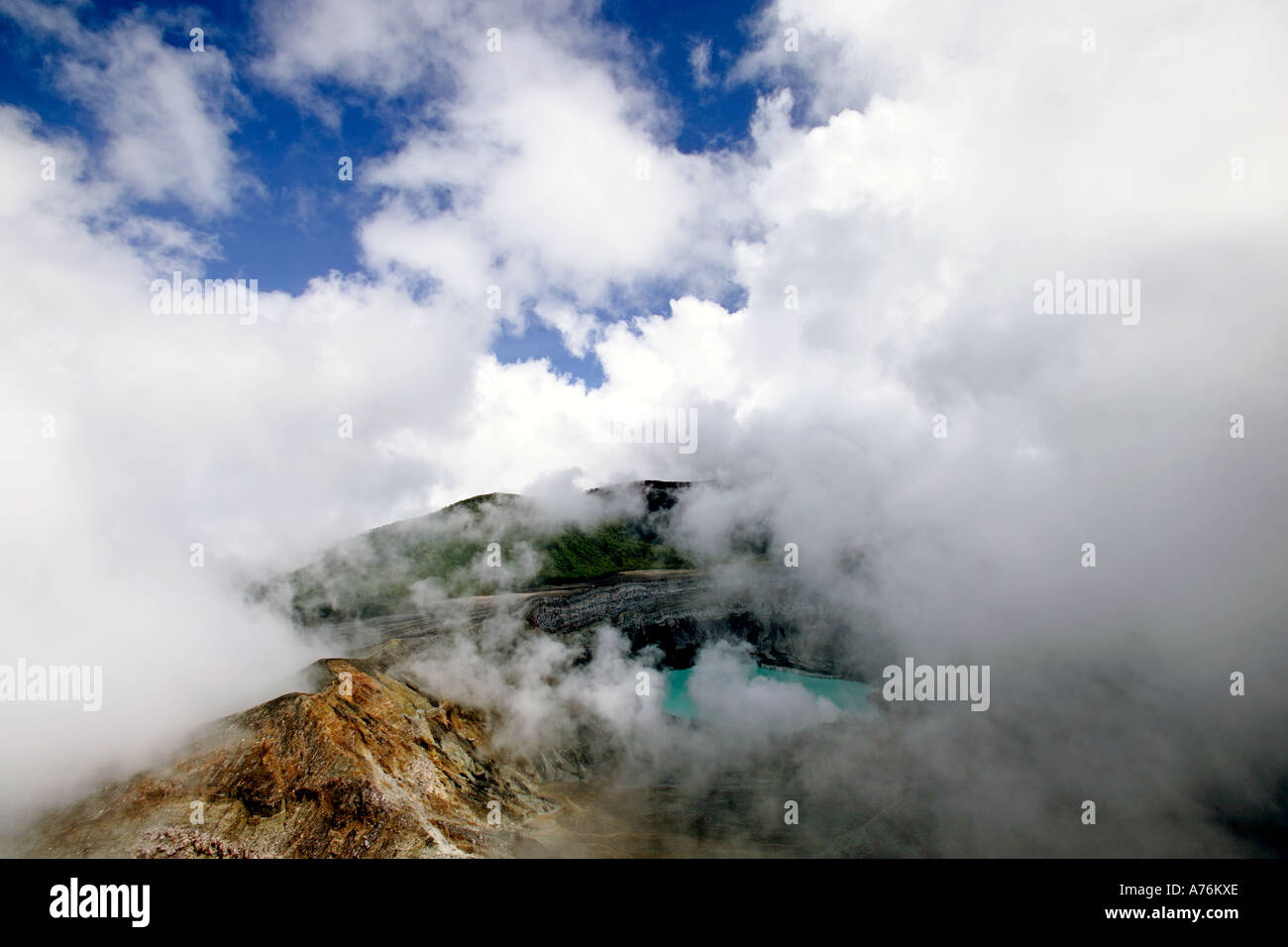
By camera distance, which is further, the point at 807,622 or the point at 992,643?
the point at 807,622

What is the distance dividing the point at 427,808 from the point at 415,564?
141716 millimetres

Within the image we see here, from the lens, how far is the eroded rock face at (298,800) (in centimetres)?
4769

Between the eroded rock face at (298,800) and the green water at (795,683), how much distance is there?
84227 millimetres

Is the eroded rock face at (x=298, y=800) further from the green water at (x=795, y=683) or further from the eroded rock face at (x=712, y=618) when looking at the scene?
the eroded rock face at (x=712, y=618)

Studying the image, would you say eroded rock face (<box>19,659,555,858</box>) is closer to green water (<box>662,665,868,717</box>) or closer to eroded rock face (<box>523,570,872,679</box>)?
green water (<box>662,665,868,717</box>)

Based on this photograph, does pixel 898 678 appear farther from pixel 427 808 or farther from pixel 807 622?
pixel 427 808

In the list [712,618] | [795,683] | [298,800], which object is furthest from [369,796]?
[712,618]

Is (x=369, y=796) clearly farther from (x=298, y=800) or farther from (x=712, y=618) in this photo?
(x=712, y=618)

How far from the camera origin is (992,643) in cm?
16100

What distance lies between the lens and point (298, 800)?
5222 cm

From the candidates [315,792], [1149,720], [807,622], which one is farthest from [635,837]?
[807,622]

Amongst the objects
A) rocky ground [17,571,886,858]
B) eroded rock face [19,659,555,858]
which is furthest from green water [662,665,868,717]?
eroded rock face [19,659,555,858]

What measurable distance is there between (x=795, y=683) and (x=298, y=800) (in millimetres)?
138030

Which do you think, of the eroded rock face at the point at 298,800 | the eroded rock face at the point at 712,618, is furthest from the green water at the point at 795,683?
the eroded rock face at the point at 298,800
